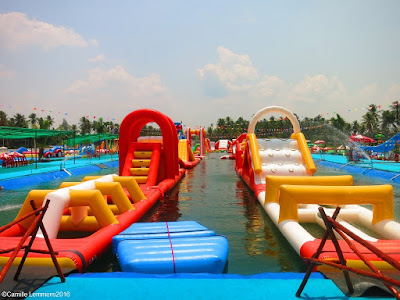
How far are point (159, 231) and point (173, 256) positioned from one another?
1.01m

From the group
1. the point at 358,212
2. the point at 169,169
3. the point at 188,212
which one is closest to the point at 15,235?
the point at 188,212

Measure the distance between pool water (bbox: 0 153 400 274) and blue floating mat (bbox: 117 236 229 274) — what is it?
1.48 feet

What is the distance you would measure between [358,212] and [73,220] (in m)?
4.76

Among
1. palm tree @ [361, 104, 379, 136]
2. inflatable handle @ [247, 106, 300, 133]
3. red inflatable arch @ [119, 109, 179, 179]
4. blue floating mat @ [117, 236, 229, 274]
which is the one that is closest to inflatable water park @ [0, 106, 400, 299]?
blue floating mat @ [117, 236, 229, 274]

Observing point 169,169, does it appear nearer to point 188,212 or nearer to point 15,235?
point 188,212

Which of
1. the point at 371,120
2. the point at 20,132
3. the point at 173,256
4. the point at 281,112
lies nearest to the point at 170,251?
the point at 173,256

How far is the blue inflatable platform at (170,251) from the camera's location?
11.8 feet

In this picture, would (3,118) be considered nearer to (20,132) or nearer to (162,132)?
(20,132)

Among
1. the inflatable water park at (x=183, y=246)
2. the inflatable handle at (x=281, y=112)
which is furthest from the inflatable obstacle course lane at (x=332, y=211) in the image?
the inflatable handle at (x=281, y=112)

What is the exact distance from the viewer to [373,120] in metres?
47.6

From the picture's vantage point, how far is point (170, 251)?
12.7 feet

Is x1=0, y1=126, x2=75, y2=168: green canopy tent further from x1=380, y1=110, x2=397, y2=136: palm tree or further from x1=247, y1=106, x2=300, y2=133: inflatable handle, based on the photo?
x1=380, y1=110, x2=397, y2=136: palm tree

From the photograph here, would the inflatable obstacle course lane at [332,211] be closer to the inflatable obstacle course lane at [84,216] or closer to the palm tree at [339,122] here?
the inflatable obstacle course lane at [84,216]

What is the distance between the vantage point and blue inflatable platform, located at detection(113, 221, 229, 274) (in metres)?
3.58
